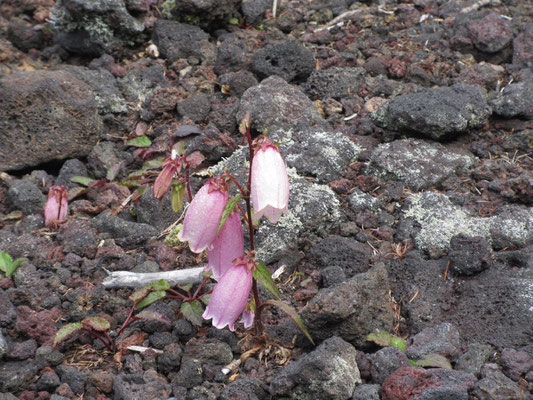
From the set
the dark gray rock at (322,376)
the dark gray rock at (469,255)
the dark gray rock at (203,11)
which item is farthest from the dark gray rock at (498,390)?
the dark gray rock at (203,11)

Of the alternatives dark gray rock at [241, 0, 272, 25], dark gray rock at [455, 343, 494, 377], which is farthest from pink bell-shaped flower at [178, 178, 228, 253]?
dark gray rock at [241, 0, 272, 25]

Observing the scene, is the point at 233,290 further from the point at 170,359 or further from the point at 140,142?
the point at 140,142

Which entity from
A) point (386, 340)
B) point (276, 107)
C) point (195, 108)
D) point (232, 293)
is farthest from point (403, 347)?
point (195, 108)

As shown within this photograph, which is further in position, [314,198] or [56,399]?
[314,198]

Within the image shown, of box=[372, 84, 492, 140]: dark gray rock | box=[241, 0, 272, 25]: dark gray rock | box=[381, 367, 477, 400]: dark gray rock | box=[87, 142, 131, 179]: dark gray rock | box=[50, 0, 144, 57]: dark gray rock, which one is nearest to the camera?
box=[381, 367, 477, 400]: dark gray rock

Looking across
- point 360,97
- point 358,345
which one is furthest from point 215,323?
point 360,97

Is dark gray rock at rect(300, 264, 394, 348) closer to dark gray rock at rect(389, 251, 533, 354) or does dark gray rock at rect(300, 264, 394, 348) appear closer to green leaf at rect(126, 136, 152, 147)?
dark gray rock at rect(389, 251, 533, 354)

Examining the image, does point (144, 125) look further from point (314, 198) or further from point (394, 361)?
point (394, 361)
